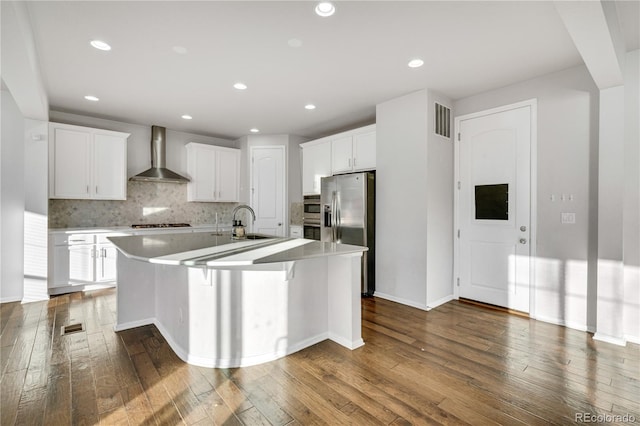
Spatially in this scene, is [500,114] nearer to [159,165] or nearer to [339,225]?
[339,225]

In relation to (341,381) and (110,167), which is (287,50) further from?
(110,167)

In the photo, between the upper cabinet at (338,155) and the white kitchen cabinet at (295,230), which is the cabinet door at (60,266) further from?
the upper cabinet at (338,155)

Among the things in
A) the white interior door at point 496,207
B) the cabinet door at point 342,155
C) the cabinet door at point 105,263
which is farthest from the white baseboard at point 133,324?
the white interior door at point 496,207

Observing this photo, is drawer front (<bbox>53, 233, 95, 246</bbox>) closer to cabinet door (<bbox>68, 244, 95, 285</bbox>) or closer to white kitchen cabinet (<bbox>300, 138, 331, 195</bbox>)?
cabinet door (<bbox>68, 244, 95, 285</bbox>)

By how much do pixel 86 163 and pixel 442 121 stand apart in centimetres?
486

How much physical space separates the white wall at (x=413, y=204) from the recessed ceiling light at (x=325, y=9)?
1803 millimetres

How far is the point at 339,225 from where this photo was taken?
14.2ft

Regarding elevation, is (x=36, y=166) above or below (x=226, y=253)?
above

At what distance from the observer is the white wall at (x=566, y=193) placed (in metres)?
2.95

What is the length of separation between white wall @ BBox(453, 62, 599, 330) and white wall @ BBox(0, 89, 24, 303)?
19.7 feet

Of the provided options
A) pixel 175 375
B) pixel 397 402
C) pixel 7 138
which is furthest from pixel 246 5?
pixel 7 138

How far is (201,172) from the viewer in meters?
5.56

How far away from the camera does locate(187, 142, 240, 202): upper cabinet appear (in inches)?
217

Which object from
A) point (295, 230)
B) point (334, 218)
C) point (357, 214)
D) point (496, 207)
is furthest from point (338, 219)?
point (496, 207)
